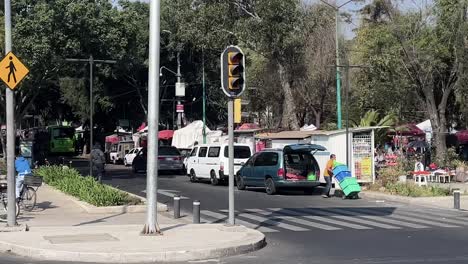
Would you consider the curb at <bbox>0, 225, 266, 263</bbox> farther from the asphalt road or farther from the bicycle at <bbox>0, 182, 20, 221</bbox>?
the bicycle at <bbox>0, 182, 20, 221</bbox>

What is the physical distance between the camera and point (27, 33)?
3356cm

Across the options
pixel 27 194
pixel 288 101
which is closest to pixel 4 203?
pixel 27 194

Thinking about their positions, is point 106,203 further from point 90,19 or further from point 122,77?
point 122,77

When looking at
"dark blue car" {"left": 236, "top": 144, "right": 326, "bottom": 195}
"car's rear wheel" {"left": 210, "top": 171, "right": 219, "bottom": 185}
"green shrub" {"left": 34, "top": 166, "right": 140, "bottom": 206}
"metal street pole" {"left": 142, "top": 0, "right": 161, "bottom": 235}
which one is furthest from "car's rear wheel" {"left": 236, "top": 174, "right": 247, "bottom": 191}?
"metal street pole" {"left": 142, "top": 0, "right": 161, "bottom": 235}

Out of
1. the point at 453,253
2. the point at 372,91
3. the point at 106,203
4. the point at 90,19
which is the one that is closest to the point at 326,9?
the point at 372,91

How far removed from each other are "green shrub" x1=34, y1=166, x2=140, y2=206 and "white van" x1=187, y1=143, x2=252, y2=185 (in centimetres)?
635

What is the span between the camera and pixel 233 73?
45.6ft

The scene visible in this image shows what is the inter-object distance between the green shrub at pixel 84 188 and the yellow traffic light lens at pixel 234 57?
632cm

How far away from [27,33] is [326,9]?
16.9 meters

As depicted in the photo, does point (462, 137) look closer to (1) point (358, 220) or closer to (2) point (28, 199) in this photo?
(1) point (358, 220)

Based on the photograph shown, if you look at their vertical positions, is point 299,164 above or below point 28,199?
above

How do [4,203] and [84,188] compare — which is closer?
[4,203]

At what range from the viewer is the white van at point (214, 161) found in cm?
2861

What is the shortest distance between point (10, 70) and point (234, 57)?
4.67 meters
